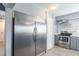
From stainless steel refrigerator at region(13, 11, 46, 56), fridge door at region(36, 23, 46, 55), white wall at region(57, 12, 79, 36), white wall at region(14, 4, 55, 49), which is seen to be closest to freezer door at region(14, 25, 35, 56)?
stainless steel refrigerator at region(13, 11, 46, 56)

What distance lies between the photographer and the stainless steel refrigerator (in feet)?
6.21

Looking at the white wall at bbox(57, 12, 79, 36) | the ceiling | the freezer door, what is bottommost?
the freezer door

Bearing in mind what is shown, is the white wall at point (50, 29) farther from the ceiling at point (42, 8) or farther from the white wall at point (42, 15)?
the ceiling at point (42, 8)

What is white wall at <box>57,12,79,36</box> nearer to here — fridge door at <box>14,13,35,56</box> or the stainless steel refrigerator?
the stainless steel refrigerator

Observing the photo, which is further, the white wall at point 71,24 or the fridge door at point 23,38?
the white wall at point 71,24

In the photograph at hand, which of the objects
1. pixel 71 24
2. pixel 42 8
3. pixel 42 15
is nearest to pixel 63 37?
pixel 71 24

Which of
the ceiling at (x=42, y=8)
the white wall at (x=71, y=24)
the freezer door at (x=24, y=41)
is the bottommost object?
the freezer door at (x=24, y=41)

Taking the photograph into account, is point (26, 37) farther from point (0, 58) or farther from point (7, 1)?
point (7, 1)

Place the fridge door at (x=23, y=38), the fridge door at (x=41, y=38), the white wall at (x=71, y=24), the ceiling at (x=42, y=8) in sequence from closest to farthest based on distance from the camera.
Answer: the fridge door at (x=23, y=38)
the ceiling at (x=42, y=8)
the white wall at (x=71, y=24)
the fridge door at (x=41, y=38)

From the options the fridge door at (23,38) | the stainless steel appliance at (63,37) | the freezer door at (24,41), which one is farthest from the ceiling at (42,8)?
the stainless steel appliance at (63,37)

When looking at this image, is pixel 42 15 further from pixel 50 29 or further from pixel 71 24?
pixel 71 24

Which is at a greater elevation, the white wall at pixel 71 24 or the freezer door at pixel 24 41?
the white wall at pixel 71 24

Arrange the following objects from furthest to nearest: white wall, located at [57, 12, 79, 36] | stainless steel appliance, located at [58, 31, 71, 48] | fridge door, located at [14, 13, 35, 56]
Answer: stainless steel appliance, located at [58, 31, 71, 48] → white wall, located at [57, 12, 79, 36] → fridge door, located at [14, 13, 35, 56]

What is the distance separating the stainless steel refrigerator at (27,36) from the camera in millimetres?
1892
